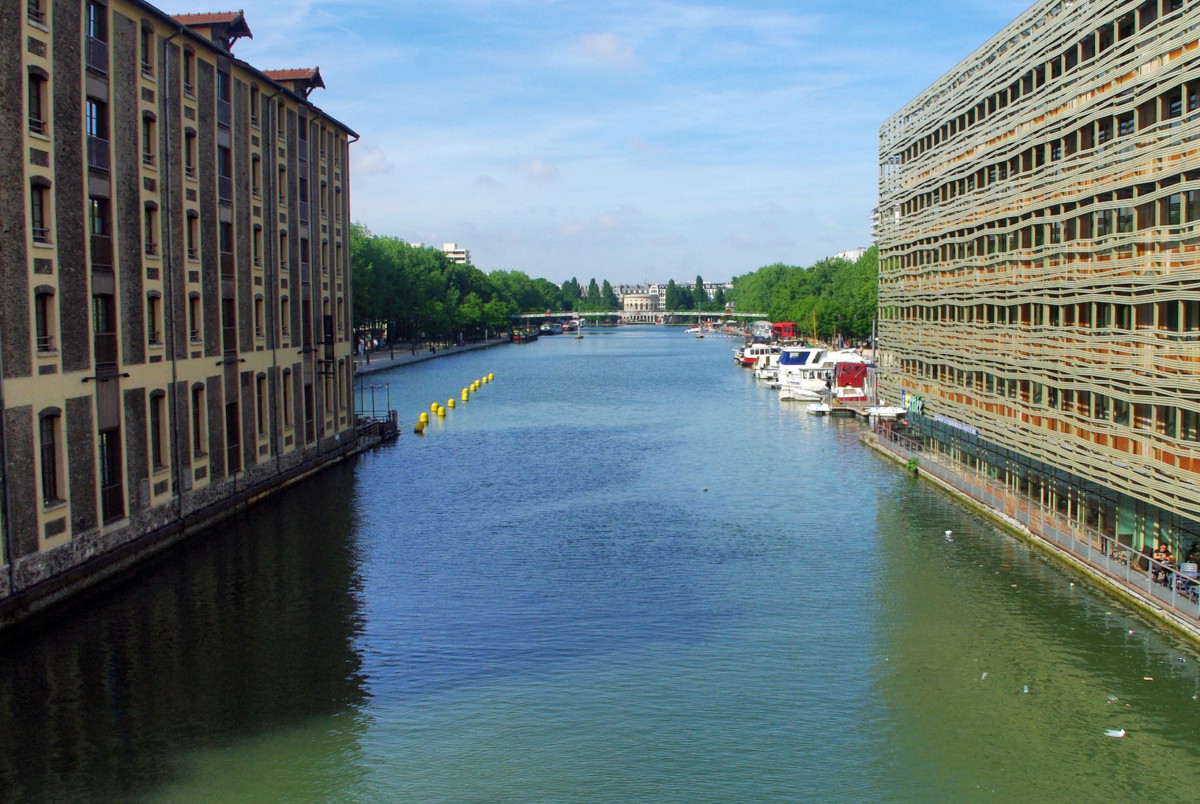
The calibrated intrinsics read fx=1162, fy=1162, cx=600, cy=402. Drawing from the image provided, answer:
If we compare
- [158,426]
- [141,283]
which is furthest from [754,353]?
[141,283]

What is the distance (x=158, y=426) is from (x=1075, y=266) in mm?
27290

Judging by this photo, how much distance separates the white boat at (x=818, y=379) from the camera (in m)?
82.2

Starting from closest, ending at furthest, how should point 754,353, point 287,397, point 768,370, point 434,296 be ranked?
1. point 287,397
2. point 768,370
3. point 754,353
4. point 434,296

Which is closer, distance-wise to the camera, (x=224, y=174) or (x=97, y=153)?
(x=97, y=153)

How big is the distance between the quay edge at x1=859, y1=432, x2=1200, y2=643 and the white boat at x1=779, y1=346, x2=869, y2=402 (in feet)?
105

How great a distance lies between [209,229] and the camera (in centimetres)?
4006

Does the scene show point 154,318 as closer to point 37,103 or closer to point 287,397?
point 37,103

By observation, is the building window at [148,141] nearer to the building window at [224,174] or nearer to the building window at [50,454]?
the building window at [224,174]

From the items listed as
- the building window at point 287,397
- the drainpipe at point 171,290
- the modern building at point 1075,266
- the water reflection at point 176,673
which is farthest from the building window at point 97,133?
the modern building at point 1075,266

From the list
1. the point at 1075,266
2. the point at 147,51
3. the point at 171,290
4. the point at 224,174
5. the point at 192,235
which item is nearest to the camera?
the point at 1075,266

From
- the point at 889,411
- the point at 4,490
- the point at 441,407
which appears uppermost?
the point at 4,490

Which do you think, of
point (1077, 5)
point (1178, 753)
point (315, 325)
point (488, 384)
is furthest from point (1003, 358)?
point (488, 384)

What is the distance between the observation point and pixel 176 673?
80.9 feet

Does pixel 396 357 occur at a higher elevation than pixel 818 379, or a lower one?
higher
